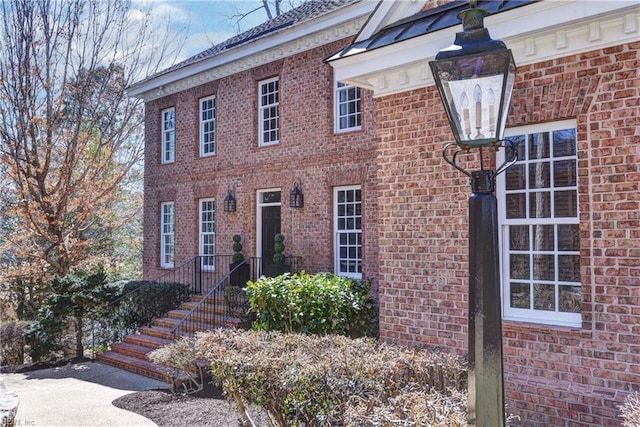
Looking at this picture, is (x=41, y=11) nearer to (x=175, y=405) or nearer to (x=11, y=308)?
(x=11, y=308)

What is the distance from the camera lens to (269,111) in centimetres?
1262

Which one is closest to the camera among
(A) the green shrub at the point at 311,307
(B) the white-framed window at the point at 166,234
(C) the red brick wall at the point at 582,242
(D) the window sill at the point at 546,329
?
(C) the red brick wall at the point at 582,242

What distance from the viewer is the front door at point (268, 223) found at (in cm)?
1231

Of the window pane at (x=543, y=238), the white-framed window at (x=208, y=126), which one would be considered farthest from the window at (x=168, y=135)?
the window pane at (x=543, y=238)

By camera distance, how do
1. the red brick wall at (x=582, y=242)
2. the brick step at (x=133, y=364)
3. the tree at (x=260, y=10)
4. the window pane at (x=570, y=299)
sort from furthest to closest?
the tree at (x=260, y=10)
the brick step at (x=133, y=364)
the window pane at (x=570, y=299)
the red brick wall at (x=582, y=242)

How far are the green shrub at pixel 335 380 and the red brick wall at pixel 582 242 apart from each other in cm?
127

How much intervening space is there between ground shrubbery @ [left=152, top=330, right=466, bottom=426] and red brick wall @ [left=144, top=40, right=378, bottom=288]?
5539 mm

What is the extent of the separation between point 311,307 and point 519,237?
11.2 ft

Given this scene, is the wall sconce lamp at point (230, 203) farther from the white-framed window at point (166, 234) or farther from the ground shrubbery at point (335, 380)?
the ground shrubbery at point (335, 380)

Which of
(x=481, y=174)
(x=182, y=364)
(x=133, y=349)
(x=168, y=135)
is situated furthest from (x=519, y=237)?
(x=168, y=135)

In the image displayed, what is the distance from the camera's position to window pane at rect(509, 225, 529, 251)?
545 cm

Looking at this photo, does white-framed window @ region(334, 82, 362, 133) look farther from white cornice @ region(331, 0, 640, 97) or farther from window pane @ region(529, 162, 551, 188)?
window pane @ region(529, 162, 551, 188)

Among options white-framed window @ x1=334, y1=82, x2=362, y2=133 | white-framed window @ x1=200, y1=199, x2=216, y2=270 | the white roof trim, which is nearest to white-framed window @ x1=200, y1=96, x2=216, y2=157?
white-framed window @ x1=200, y1=199, x2=216, y2=270

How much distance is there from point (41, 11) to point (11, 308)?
9.21 metres
